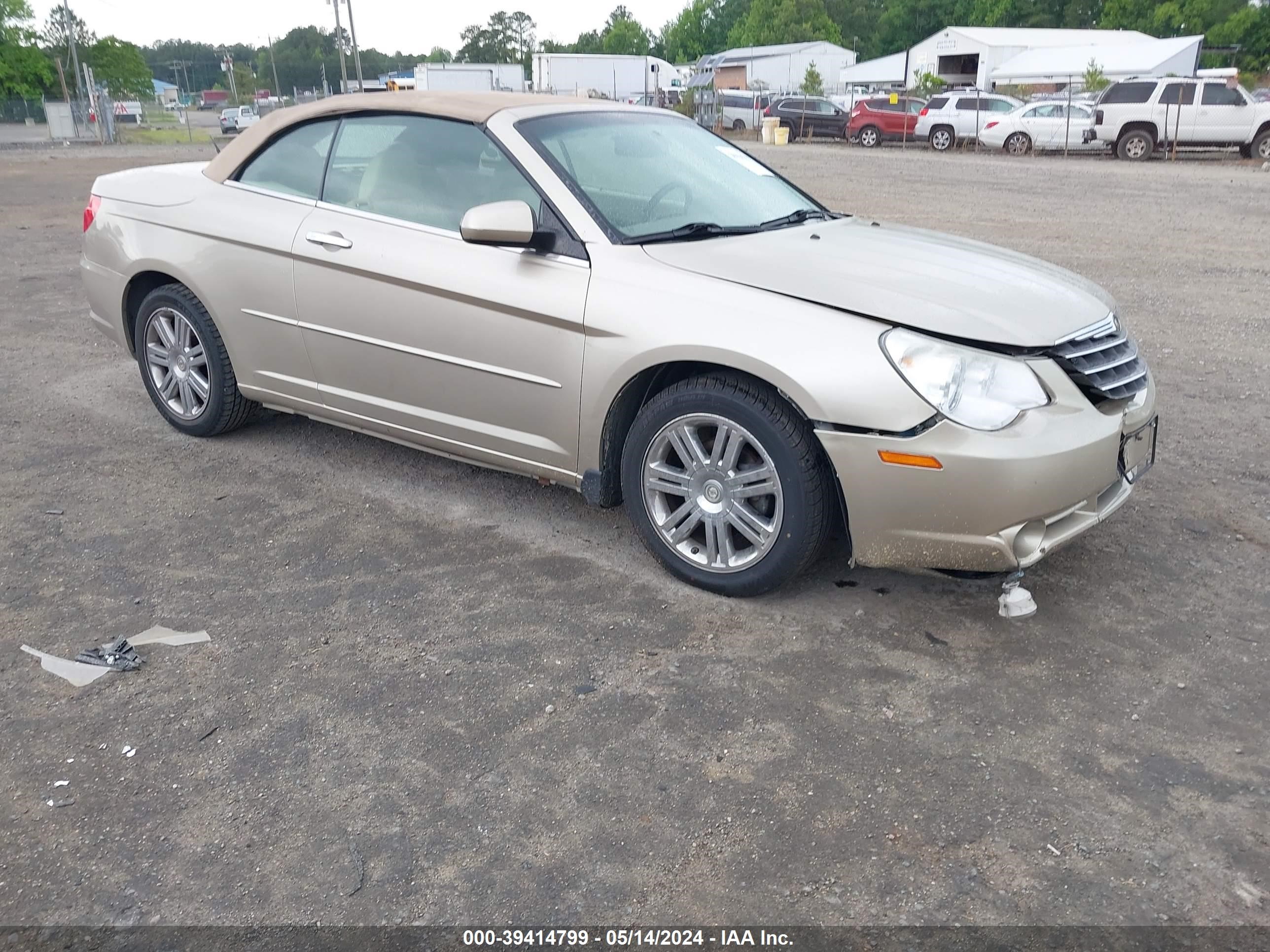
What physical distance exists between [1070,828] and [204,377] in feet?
13.9

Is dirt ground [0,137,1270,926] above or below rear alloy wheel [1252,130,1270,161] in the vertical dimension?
below

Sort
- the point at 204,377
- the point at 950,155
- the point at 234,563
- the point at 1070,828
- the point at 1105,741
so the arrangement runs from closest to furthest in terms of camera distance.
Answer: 1. the point at 1070,828
2. the point at 1105,741
3. the point at 234,563
4. the point at 204,377
5. the point at 950,155

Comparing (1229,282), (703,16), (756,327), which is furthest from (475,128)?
(703,16)

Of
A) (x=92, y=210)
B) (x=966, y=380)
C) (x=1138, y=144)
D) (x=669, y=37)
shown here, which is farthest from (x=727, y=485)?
(x=669, y=37)

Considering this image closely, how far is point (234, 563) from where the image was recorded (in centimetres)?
404

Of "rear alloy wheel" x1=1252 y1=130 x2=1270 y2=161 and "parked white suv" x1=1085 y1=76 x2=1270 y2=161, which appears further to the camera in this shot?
"parked white suv" x1=1085 y1=76 x2=1270 y2=161

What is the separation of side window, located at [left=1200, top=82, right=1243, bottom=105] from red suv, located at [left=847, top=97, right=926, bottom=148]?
30.3 ft

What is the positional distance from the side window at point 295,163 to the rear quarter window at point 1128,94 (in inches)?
987

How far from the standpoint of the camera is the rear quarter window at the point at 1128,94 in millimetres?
24906

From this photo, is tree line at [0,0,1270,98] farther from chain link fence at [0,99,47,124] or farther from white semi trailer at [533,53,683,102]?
white semi trailer at [533,53,683,102]

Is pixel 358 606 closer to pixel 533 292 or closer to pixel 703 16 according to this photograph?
pixel 533 292

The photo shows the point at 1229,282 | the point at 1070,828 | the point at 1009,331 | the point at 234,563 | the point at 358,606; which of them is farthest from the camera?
the point at 1229,282

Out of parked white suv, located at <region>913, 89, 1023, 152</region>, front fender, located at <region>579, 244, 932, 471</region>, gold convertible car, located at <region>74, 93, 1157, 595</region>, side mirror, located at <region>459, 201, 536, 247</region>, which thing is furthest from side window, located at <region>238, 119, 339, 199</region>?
parked white suv, located at <region>913, 89, 1023, 152</region>

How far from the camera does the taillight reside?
17.6 ft
